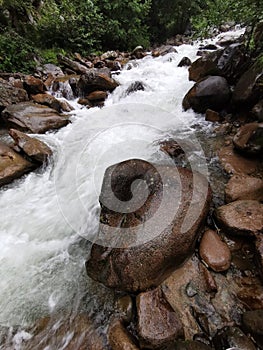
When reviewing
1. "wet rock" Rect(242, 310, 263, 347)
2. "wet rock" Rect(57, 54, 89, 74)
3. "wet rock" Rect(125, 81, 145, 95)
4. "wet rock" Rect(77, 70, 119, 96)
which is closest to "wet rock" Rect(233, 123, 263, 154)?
"wet rock" Rect(242, 310, 263, 347)

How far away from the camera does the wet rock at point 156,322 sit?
6.11 feet

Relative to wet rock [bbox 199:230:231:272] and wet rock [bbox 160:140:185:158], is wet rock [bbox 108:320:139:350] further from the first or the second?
wet rock [bbox 160:140:185:158]

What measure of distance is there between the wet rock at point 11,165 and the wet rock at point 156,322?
2.90 m

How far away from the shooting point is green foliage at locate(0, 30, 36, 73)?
24.1ft

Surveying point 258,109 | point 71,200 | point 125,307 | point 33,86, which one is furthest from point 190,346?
point 33,86

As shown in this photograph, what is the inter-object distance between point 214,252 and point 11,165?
340cm

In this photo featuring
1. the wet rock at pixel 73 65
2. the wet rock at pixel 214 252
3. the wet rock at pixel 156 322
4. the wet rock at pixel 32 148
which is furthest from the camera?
the wet rock at pixel 73 65

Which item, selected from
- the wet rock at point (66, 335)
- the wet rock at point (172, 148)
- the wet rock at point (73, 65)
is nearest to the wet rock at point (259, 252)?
the wet rock at point (66, 335)

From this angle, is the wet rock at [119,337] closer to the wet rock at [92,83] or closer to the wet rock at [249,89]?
the wet rock at [249,89]

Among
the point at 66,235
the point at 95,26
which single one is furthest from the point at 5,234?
the point at 95,26

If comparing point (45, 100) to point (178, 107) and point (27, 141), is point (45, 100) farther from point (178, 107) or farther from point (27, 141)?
point (178, 107)

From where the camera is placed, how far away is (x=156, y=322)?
1.96m

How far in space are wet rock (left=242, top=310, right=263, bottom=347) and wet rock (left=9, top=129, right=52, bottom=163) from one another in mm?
3785

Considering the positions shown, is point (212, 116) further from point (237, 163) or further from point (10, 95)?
point (10, 95)
